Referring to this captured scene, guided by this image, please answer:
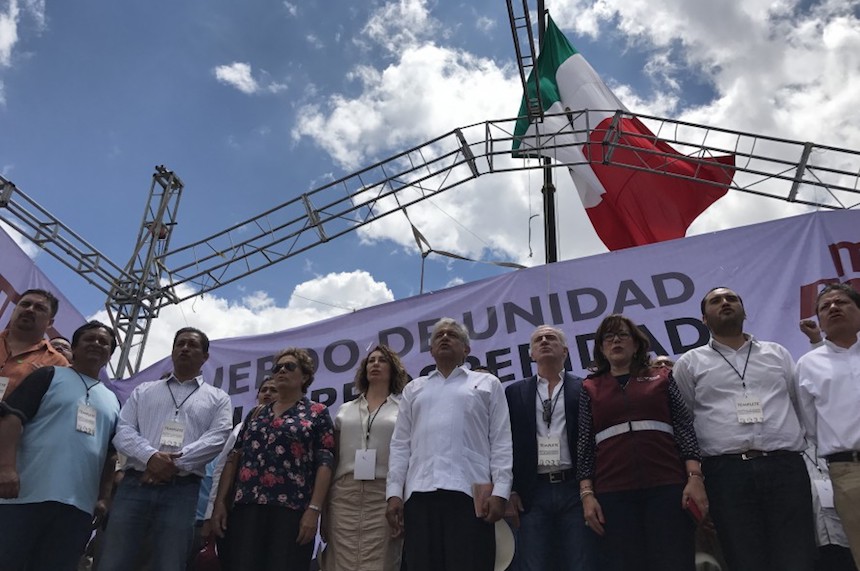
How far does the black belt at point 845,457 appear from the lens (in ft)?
7.38

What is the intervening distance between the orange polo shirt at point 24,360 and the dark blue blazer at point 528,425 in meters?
1.93

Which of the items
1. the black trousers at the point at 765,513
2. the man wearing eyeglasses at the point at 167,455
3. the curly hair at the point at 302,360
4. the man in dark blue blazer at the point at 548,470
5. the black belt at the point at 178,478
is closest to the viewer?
the black trousers at the point at 765,513

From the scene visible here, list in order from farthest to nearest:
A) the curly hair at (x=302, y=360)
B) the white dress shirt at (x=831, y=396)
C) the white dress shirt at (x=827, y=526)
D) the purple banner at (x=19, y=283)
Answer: the purple banner at (x=19, y=283)
the curly hair at (x=302, y=360)
the white dress shirt at (x=827, y=526)
the white dress shirt at (x=831, y=396)

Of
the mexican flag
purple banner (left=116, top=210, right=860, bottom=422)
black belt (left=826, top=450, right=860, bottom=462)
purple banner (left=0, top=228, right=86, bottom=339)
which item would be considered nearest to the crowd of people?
black belt (left=826, top=450, right=860, bottom=462)

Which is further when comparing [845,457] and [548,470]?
[548,470]

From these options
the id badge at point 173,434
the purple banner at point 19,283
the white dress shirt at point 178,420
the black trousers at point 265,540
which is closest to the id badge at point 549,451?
the black trousers at point 265,540

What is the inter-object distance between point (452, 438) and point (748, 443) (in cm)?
103

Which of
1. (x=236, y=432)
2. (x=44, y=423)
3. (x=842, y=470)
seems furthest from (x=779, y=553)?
(x=44, y=423)

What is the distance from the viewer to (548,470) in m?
2.51

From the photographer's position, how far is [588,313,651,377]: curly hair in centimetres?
252

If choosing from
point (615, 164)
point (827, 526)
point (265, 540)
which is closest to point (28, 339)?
point (265, 540)

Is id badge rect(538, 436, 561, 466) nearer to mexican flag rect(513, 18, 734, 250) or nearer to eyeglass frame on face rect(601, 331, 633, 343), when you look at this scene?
eyeglass frame on face rect(601, 331, 633, 343)

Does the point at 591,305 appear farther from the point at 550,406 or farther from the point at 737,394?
the point at 737,394

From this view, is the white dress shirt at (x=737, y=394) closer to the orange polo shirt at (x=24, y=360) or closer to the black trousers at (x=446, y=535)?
the black trousers at (x=446, y=535)
